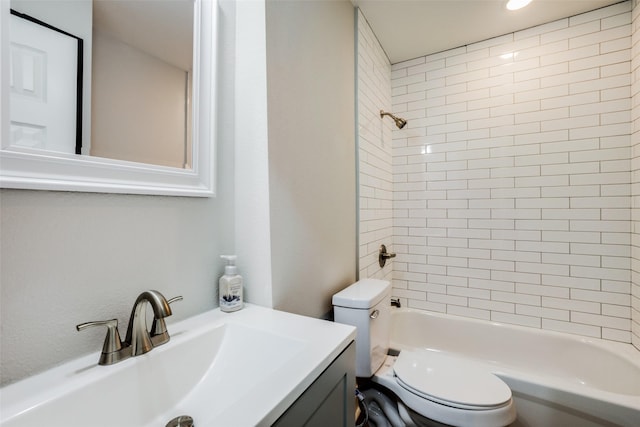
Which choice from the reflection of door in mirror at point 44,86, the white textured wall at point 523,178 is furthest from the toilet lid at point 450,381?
the reflection of door in mirror at point 44,86

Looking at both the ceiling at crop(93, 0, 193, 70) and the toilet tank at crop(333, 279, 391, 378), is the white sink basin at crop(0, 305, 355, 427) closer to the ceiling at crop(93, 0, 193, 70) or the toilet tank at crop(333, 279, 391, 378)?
the toilet tank at crop(333, 279, 391, 378)

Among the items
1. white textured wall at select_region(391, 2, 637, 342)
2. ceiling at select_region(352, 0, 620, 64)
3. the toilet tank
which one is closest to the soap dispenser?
the toilet tank

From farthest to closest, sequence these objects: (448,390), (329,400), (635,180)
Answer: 1. (635,180)
2. (448,390)
3. (329,400)

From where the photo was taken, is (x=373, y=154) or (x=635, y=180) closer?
(x=635, y=180)

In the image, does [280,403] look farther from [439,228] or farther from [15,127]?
[439,228]

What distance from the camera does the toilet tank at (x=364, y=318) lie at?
130 centimetres

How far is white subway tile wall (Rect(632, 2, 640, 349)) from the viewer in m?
1.56

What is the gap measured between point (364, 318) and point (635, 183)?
1.77 m

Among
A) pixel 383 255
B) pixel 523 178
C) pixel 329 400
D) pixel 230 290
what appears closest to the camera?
pixel 329 400

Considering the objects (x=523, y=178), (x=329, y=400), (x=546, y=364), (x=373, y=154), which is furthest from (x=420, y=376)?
(x=523, y=178)

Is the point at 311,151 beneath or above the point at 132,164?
above

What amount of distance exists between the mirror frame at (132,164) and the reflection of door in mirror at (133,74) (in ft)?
0.08

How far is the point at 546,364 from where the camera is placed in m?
1.77

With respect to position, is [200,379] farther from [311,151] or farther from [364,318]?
[311,151]
